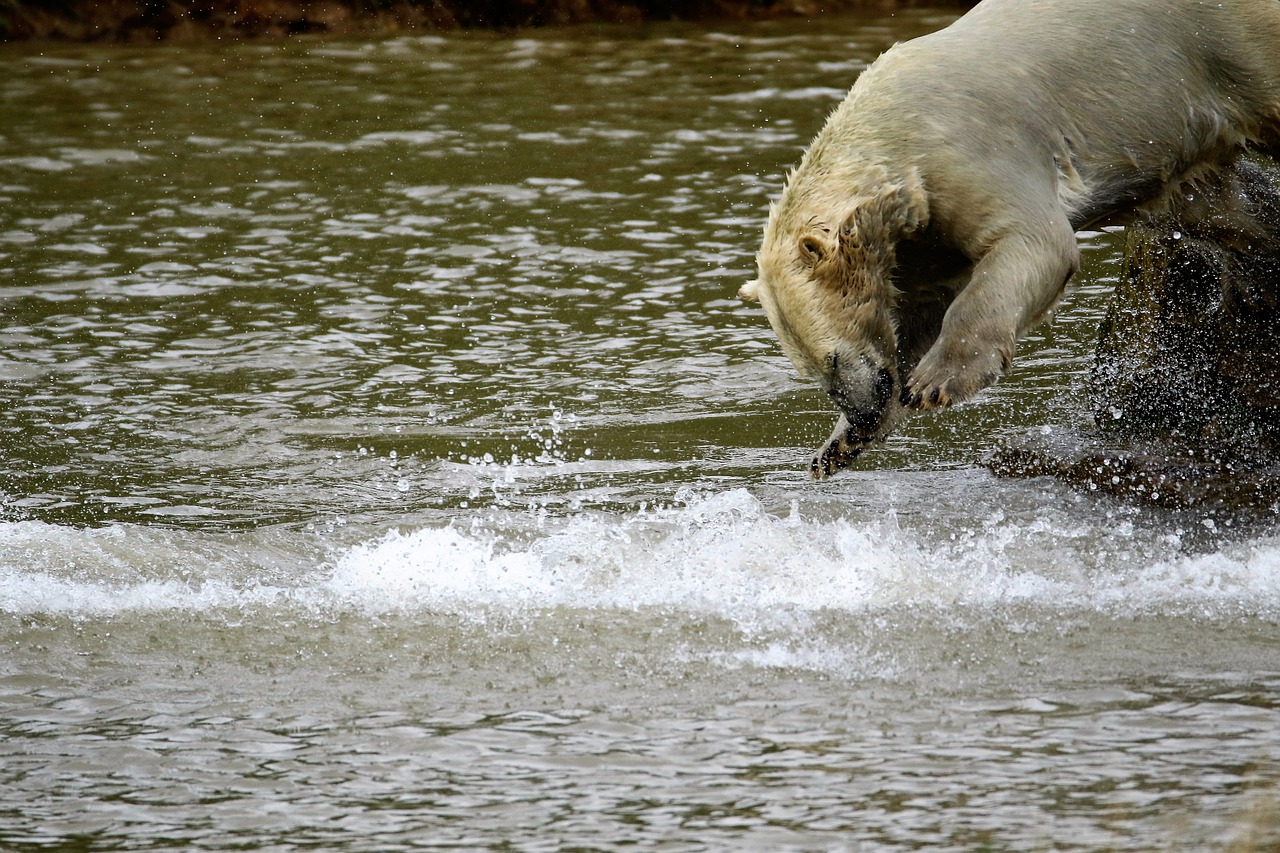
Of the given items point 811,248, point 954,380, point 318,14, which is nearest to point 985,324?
point 954,380

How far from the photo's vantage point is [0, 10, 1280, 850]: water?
159 inches

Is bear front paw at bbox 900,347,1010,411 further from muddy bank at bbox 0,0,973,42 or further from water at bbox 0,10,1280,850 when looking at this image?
muddy bank at bbox 0,0,973,42

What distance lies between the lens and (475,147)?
1298 centimetres

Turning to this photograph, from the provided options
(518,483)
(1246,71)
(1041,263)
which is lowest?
(518,483)

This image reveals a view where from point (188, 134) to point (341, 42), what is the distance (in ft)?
13.9

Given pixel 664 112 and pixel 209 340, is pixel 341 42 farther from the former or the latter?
pixel 209 340

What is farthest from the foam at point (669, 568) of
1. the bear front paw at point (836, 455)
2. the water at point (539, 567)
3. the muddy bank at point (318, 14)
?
the muddy bank at point (318, 14)

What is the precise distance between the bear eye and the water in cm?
112

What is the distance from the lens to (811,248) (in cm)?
512

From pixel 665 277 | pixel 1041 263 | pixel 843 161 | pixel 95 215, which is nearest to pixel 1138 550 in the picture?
pixel 1041 263

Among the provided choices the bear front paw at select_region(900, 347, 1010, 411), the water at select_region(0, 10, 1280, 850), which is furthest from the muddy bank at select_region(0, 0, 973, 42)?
the bear front paw at select_region(900, 347, 1010, 411)

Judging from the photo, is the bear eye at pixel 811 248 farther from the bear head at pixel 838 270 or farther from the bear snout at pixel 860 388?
the bear snout at pixel 860 388

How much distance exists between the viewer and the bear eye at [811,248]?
5.11 meters

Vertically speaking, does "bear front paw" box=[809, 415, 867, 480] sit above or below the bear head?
below
